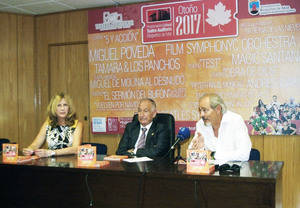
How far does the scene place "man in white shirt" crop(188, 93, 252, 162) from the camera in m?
2.85

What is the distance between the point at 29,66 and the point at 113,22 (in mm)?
1538

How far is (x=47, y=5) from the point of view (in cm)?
507

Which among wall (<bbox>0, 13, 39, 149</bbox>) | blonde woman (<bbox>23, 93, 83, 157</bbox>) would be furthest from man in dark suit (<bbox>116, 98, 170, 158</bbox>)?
wall (<bbox>0, 13, 39, 149</bbox>)

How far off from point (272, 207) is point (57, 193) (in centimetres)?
149

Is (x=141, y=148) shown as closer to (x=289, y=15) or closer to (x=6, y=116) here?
(x=289, y=15)

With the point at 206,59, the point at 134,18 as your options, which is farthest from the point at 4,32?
the point at 206,59

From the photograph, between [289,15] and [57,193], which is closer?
[57,193]

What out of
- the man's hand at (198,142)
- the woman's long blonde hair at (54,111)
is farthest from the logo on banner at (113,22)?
the man's hand at (198,142)

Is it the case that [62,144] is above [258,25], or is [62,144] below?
below

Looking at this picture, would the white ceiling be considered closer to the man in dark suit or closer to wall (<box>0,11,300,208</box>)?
wall (<box>0,11,300,208</box>)

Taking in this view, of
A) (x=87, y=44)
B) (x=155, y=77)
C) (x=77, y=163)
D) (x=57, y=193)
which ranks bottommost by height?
(x=57, y=193)

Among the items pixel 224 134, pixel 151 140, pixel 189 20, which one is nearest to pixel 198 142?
pixel 224 134

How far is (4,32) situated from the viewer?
5324 mm

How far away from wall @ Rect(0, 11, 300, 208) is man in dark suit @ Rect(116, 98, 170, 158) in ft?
4.60
